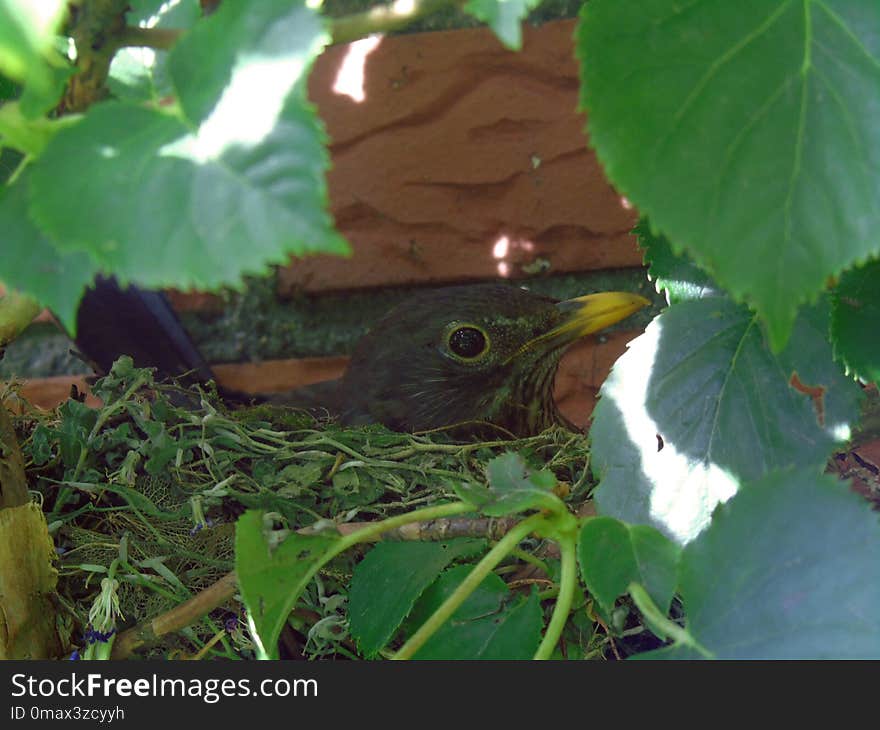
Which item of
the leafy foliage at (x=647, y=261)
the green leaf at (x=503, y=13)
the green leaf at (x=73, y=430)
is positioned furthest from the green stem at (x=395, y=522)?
the green leaf at (x=73, y=430)

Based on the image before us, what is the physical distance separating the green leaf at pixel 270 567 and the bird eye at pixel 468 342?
0.93 metres

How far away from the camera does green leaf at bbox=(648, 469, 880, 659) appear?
58 cm

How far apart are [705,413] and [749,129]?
0.95 feet

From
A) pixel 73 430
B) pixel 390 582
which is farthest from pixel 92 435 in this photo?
pixel 390 582

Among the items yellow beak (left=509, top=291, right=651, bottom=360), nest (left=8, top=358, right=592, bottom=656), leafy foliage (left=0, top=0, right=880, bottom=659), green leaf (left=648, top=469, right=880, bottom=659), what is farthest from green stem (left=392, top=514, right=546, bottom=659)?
yellow beak (left=509, top=291, right=651, bottom=360)

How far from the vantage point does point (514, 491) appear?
687 mm

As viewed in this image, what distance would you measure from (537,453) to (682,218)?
88cm

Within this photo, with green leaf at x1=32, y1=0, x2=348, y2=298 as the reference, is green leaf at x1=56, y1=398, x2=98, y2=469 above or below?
below

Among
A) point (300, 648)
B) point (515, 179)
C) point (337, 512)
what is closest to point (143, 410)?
point (337, 512)

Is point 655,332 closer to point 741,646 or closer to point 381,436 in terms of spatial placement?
point 741,646

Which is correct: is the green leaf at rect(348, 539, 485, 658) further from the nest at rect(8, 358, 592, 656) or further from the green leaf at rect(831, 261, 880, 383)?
the green leaf at rect(831, 261, 880, 383)

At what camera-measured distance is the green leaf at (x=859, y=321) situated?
0.73m

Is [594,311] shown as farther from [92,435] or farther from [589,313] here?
[92,435]

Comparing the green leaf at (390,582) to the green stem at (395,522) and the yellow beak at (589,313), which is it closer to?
the green stem at (395,522)
